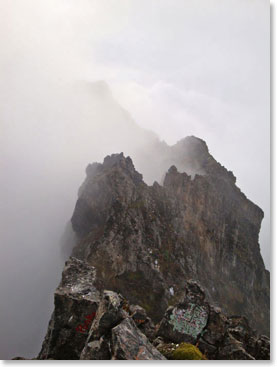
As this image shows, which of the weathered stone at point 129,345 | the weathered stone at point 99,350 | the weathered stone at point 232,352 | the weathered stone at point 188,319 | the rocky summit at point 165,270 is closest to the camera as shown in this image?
the weathered stone at point 129,345

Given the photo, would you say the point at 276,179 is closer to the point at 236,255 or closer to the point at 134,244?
the point at 134,244

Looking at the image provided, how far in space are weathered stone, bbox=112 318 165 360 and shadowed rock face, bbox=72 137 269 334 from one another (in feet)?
165

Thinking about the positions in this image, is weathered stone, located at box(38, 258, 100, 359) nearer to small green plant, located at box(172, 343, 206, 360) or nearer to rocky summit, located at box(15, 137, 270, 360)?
rocky summit, located at box(15, 137, 270, 360)

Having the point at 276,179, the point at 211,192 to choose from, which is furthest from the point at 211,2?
the point at 211,192

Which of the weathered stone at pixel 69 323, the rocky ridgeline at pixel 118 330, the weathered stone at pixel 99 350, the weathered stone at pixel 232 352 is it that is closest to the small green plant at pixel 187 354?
the rocky ridgeline at pixel 118 330

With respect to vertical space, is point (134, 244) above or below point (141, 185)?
below

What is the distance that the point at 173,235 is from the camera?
268ft

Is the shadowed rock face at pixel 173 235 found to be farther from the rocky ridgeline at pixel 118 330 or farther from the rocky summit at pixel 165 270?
the rocky ridgeline at pixel 118 330

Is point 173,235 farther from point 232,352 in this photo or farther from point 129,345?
point 129,345

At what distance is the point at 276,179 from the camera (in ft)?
48.2

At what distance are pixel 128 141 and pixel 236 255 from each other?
7615cm

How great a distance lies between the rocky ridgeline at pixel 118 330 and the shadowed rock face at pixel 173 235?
43.6 m

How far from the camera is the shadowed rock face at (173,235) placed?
6656cm

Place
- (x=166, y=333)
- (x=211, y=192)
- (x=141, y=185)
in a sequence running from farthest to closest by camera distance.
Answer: (x=211, y=192) → (x=141, y=185) → (x=166, y=333)
